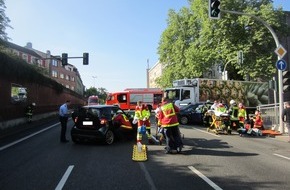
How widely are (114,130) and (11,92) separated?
33.7 ft

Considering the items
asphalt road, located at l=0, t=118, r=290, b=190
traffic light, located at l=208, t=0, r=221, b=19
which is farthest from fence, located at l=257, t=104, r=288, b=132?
traffic light, located at l=208, t=0, r=221, b=19

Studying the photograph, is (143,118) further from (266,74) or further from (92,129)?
(266,74)

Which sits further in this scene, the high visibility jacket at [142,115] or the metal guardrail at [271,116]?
the metal guardrail at [271,116]

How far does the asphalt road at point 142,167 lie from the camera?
803 centimetres

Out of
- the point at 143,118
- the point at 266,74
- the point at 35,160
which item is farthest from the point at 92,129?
the point at 266,74

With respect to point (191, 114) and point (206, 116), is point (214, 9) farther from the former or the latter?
point (191, 114)

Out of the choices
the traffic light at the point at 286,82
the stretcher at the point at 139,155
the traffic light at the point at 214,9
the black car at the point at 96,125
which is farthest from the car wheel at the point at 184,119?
the stretcher at the point at 139,155

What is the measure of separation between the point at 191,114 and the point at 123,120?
35.4 ft

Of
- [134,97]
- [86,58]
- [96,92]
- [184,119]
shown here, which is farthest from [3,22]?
[96,92]

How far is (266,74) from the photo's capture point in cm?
4075

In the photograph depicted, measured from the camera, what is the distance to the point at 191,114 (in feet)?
83.4

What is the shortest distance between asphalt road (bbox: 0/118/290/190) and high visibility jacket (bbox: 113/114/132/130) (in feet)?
2.49

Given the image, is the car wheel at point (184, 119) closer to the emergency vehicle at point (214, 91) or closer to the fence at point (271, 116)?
the emergency vehicle at point (214, 91)

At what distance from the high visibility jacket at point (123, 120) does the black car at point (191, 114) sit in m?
9.96
